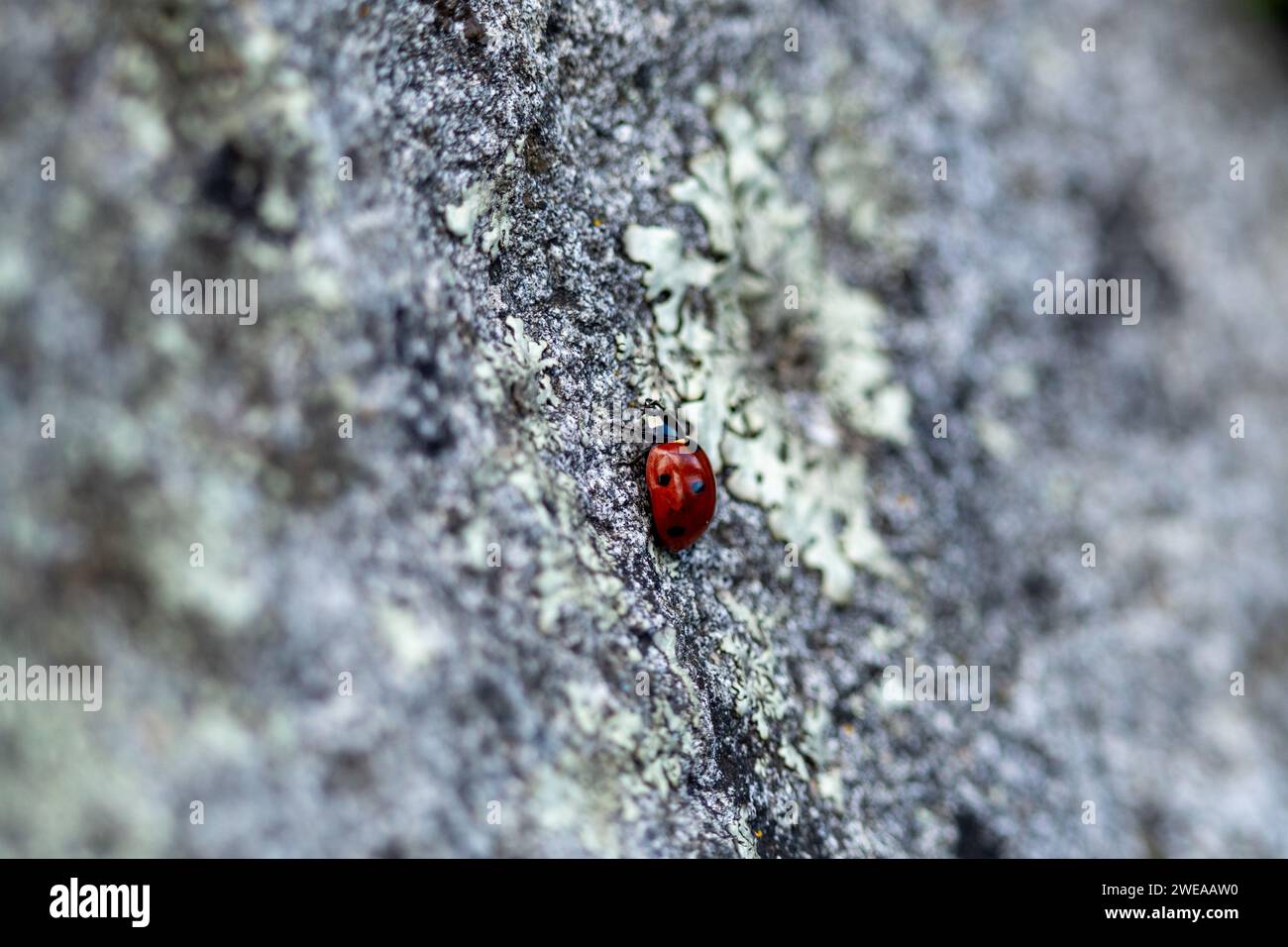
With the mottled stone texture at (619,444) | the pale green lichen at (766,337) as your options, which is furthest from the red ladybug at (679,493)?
the pale green lichen at (766,337)

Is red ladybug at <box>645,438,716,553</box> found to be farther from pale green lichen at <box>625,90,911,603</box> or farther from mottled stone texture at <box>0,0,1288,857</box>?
pale green lichen at <box>625,90,911,603</box>

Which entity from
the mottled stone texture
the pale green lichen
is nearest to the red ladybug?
the mottled stone texture

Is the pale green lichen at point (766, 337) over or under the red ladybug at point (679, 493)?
over

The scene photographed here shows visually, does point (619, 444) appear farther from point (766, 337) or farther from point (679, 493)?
point (766, 337)

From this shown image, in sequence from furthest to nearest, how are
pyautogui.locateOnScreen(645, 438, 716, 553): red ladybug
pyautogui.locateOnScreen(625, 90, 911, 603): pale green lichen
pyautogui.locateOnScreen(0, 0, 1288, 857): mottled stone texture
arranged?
pyautogui.locateOnScreen(625, 90, 911, 603): pale green lichen → pyautogui.locateOnScreen(645, 438, 716, 553): red ladybug → pyautogui.locateOnScreen(0, 0, 1288, 857): mottled stone texture

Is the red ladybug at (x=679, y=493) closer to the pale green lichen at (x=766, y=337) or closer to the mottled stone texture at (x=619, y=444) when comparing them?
the mottled stone texture at (x=619, y=444)

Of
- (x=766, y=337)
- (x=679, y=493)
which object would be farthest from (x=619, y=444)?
(x=766, y=337)
